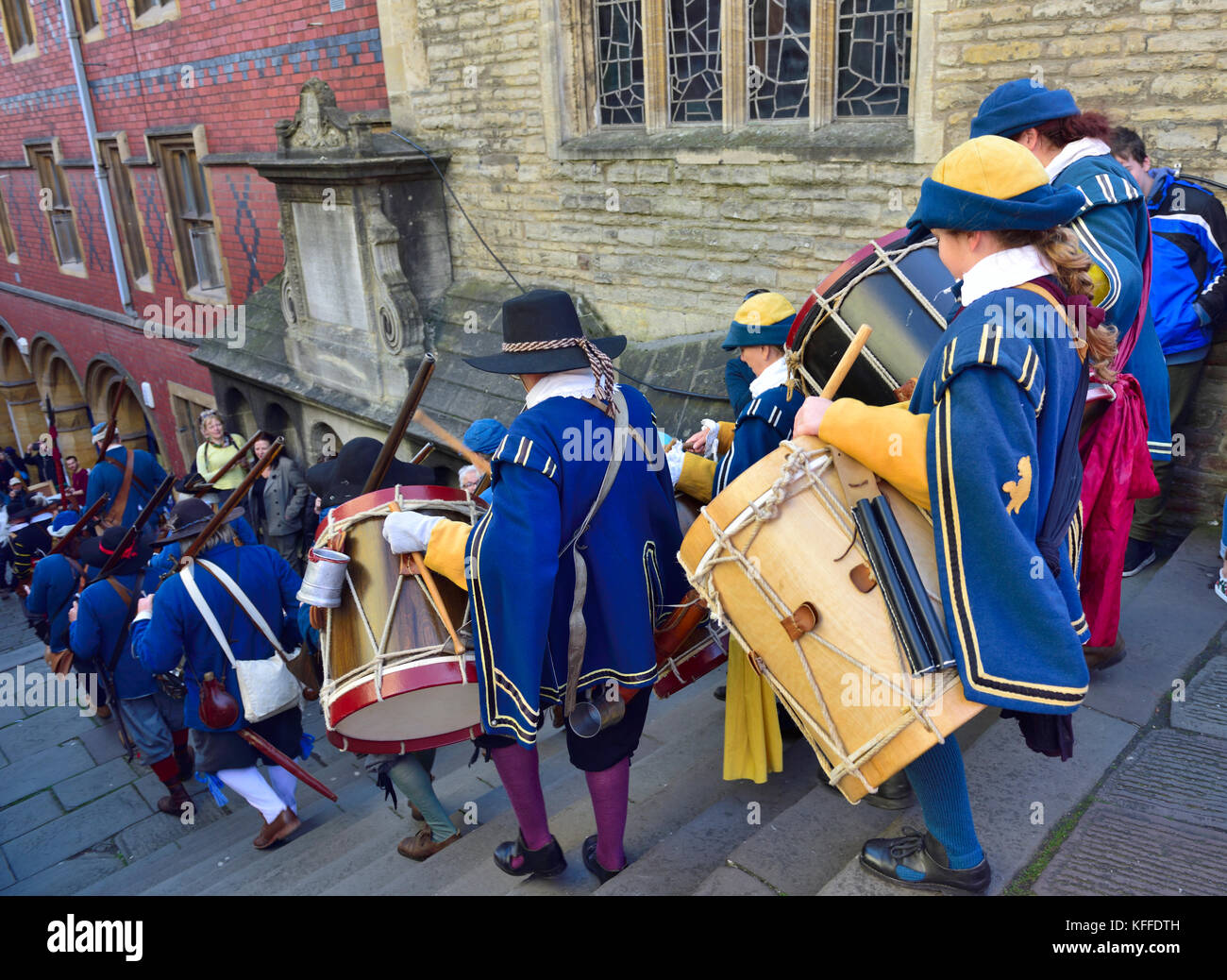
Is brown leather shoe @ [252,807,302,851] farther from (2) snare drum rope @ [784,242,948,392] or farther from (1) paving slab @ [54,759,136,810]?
(2) snare drum rope @ [784,242,948,392]

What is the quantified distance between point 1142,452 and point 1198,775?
1.04 meters

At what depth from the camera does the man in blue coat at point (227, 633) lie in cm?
409

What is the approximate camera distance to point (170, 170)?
13.4 metres

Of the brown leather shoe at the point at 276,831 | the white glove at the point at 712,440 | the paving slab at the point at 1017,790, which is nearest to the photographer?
the paving slab at the point at 1017,790

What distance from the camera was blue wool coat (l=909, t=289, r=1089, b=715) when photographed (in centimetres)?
180

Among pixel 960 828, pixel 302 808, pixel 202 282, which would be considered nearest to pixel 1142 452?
pixel 960 828

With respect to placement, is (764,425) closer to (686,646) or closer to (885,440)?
(686,646)

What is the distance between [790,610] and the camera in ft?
6.82

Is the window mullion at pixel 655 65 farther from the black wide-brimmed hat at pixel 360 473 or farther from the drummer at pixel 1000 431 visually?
the drummer at pixel 1000 431

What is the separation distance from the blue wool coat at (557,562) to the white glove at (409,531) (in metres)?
0.29

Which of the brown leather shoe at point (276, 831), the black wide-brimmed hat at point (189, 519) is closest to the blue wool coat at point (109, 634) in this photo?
the black wide-brimmed hat at point (189, 519)

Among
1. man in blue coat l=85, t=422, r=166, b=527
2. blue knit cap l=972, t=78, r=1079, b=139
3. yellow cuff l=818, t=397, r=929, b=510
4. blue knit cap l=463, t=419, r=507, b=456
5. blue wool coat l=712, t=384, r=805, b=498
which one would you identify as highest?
blue knit cap l=972, t=78, r=1079, b=139

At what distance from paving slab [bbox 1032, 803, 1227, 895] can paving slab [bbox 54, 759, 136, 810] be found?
609 cm

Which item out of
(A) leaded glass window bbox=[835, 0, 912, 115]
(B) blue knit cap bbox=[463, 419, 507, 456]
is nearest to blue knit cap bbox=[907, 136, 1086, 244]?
(B) blue knit cap bbox=[463, 419, 507, 456]
